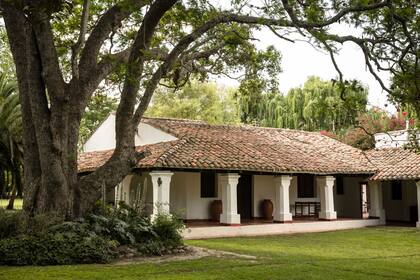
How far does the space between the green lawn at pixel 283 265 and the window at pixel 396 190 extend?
8813 mm

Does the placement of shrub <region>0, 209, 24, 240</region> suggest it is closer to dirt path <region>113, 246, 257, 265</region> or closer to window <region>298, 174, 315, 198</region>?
dirt path <region>113, 246, 257, 265</region>

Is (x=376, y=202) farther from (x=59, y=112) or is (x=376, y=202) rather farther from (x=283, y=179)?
(x=59, y=112)

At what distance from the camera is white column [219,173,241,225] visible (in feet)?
63.8

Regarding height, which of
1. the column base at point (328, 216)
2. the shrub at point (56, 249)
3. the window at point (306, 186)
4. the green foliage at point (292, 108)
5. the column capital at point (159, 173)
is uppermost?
the green foliage at point (292, 108)

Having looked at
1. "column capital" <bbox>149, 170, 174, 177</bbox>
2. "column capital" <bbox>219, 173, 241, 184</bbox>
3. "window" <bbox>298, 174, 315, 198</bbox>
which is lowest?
"window" <bbox>298, 174, 315, 198</bbox>

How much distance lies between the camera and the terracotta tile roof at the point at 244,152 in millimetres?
19000

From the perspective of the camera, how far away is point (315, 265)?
1115 centimetres

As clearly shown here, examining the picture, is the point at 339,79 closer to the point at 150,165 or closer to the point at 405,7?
the point at 405,7

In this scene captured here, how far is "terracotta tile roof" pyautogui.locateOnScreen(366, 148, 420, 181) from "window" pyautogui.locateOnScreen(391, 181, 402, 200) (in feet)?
4.95

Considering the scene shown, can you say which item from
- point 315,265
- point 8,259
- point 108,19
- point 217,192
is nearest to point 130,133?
point 108,19

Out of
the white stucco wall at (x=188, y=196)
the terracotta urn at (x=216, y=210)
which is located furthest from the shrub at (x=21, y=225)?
the terracotta urn at (x=216, y=210)

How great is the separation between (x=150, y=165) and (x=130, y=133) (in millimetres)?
4831

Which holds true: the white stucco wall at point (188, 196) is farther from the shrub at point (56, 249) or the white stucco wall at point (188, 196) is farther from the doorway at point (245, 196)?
the shrub at point (56, 249)

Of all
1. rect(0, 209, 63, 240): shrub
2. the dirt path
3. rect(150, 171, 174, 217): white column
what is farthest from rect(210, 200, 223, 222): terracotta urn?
rect(0, 209, 63, 240): shrub
